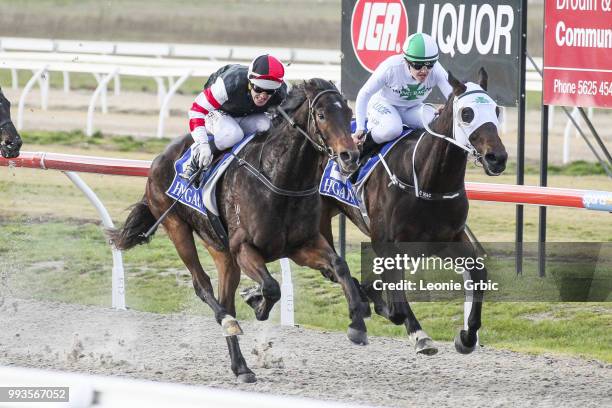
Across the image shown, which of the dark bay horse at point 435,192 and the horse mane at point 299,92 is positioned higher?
the horse mane at point 299,92

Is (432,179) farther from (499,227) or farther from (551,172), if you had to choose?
(551,172)

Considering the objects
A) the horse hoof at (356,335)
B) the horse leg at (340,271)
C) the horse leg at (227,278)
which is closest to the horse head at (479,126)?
the horse leg at (340,271)

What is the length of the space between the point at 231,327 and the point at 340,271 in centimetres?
69

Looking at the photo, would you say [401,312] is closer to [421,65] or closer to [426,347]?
[426,347]

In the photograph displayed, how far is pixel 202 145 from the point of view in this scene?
6.33 m

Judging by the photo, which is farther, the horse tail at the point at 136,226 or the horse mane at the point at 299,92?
the horse tail at the point at 136,226

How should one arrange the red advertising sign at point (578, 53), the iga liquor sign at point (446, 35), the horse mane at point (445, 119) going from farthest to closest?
the iga liquor sign at point (446, 35)
the red advertising sign at point (578, 53)
the horse mane at point (445, 119)

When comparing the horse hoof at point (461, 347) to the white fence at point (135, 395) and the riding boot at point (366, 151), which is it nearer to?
the riding boot at point (366, 151)

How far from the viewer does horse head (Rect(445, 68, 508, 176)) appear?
566cm

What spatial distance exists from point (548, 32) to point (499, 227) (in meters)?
3.24

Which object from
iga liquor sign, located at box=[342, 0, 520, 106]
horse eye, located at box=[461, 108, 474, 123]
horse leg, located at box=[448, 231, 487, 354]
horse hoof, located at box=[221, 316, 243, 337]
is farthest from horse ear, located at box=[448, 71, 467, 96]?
iga liquor sign, located at box=[342, 0, 520, 106]

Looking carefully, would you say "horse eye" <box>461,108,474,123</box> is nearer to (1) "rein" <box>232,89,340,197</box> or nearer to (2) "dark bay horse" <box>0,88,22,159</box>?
(1) "rein" <box>232,89,340,197</box>

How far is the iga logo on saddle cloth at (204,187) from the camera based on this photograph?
6.33m

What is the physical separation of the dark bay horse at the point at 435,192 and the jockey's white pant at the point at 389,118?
104mm
